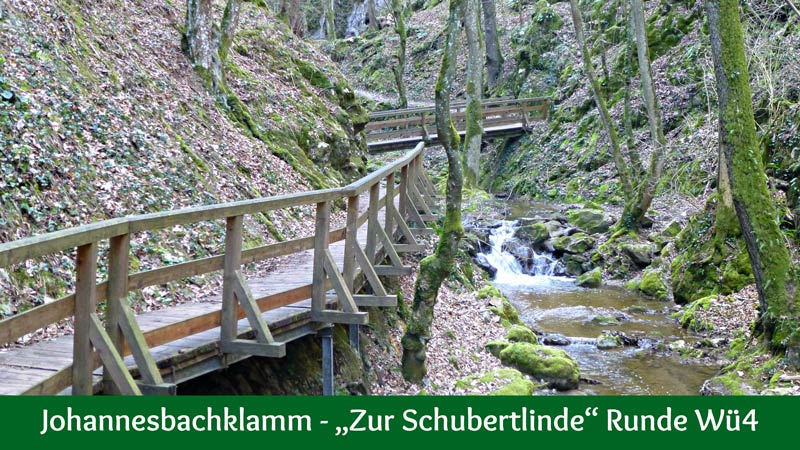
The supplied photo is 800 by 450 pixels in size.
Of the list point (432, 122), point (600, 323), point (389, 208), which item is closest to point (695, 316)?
point (600, 323)

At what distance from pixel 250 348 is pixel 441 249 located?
14.2 feet

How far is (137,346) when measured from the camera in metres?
4.74

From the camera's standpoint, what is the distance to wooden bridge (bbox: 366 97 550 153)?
27125 millimetres

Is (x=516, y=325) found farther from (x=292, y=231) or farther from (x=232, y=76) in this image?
(x=232, y=76)

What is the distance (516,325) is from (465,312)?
1.01 m

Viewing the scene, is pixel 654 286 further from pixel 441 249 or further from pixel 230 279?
pixel 230 279

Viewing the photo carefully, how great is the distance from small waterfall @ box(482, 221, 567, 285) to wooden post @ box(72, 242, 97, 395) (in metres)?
15.2

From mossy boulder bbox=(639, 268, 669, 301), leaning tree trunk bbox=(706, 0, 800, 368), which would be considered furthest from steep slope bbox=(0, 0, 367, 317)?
mossy boulder bbox=(639, 268, 669, 301)

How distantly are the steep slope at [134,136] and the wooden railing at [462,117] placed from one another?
431 inches

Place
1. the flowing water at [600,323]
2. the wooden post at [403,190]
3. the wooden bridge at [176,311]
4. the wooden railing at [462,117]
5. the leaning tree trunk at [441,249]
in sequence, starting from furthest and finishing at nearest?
the wooden railing at [462,117]
the wooden post at [403,190]
the flowing water at [600,323]
the leaning tree trunk at [441,249]
the wooden bridge at [176,311]

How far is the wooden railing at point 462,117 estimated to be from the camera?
27.7 m

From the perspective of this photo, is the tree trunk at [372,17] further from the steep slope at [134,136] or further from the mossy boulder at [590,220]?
the steep slope at [134,136]

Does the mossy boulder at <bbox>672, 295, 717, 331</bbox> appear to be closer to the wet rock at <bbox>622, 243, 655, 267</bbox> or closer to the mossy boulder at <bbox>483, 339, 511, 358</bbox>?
the wet rock at <bbox>622, 243, 655, 267</bbox>

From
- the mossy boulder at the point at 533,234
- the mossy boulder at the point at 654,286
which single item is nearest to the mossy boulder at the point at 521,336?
the mossy boulder at the point at 654,286
